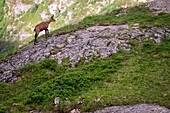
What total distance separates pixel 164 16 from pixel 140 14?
8.33ft

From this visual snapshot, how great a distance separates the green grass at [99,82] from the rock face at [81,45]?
34.6 inches

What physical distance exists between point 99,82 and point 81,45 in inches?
237

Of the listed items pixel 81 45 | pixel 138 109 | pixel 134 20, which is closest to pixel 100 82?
pixel 138 109

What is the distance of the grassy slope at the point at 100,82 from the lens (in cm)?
1619

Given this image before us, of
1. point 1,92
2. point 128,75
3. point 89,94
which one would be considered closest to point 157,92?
point 128,75

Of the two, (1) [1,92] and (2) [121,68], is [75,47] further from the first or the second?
(1) [1,92]

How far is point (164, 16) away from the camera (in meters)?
27.9

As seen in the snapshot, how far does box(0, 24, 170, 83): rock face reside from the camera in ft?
73.2

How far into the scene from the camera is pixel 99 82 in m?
18.4

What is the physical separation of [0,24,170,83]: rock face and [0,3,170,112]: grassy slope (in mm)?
904

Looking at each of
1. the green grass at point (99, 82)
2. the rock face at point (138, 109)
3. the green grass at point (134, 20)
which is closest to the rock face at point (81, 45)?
the green grass at point (99, 82)

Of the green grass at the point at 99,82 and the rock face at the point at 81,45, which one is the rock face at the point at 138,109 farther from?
the rock face at the point at 81,45

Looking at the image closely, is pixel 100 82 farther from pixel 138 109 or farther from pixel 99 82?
pixel 138 109

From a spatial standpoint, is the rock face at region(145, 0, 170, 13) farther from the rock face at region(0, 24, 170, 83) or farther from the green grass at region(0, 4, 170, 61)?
the rock face at region(0, 24, 170, 83)
